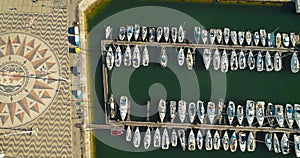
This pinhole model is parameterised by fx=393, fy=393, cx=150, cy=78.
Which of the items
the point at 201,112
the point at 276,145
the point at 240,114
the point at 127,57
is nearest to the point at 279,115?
the point at 276,145

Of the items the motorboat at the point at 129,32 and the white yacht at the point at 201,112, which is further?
the motorboat at the point at 129,32

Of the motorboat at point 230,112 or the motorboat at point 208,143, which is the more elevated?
the motorboat at point 230,112

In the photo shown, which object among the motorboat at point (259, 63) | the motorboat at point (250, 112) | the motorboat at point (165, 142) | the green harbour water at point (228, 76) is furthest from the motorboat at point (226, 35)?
the motorboat at point (165, 142)

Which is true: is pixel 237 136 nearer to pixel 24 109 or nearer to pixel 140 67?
pixel 140 67

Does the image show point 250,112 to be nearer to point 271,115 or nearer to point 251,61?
point 271,115

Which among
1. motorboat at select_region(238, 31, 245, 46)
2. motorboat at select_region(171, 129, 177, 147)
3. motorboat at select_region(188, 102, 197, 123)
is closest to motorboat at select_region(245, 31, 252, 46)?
motorboat at select_region(238, 31, 245, 46)

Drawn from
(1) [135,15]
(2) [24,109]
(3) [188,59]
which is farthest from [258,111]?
(2) [24,109]

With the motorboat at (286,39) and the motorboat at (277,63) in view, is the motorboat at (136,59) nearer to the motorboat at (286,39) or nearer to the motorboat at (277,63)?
the motorboat at (277,63)
